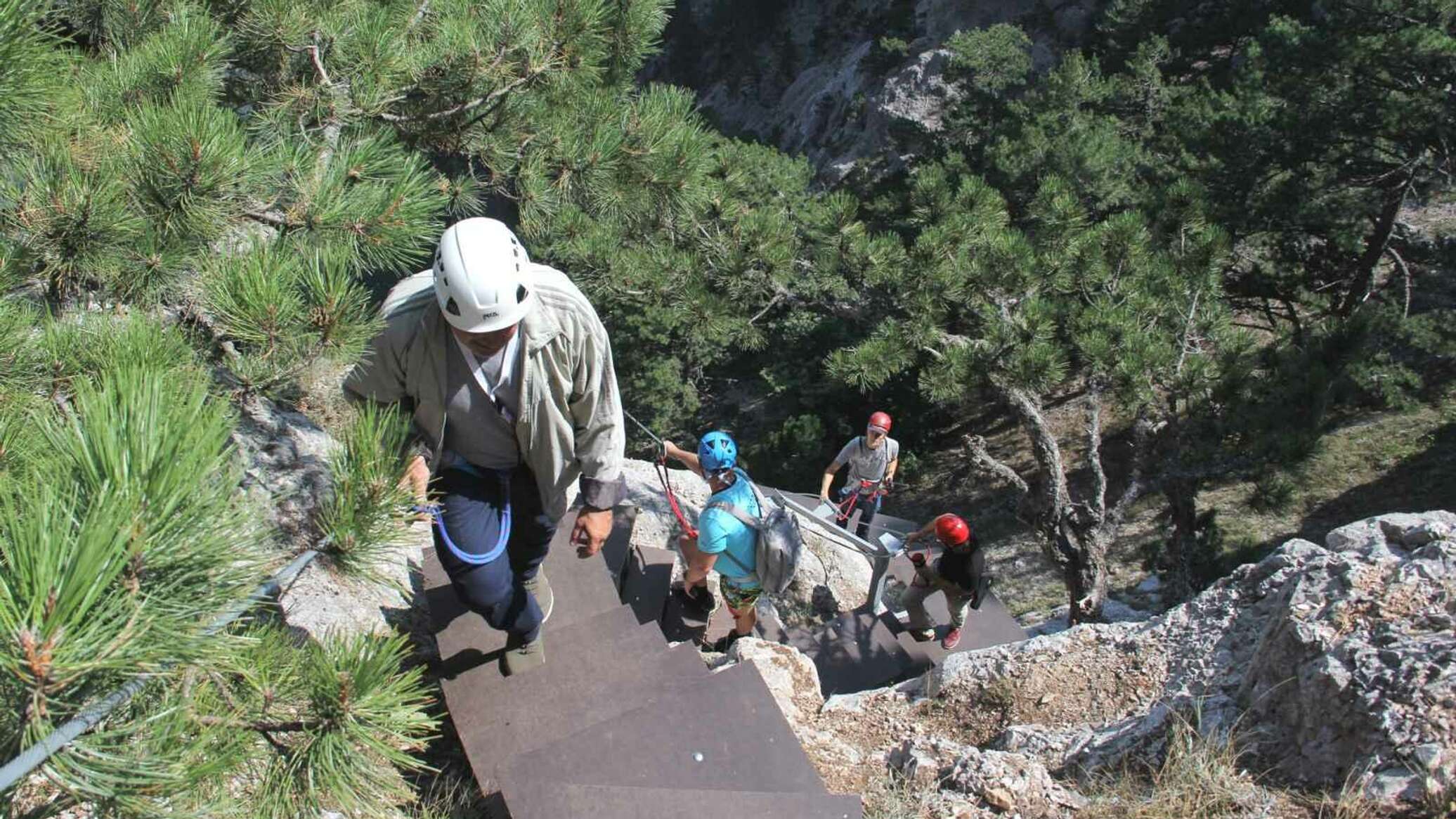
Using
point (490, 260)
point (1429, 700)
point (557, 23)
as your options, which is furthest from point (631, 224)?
point (1429, 700)

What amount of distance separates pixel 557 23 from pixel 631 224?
2.76m

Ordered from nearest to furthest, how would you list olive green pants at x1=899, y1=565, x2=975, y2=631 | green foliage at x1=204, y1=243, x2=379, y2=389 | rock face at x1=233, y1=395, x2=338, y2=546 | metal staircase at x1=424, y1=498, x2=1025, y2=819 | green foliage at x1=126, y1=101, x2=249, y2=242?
1. green foliage at x1=204, y1=243, x2=379, y2=389
2. green foliage at x1=126, y1=101, x2=249, y2=242
3. metal staircase at x1=424, y1=498, x2=1025, y2=819
4. rock face at x1=233, y1=395, x2=338, y2=546
5. olive green pants at x1=899, y1=565, x2=975, y2=631

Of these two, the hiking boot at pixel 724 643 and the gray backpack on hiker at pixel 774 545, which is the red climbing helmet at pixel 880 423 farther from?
the gray backpack on hiker at pixel 774 545

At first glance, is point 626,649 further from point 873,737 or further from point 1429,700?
point 1429,700

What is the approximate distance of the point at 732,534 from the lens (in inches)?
162

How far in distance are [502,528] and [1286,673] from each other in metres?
2.42

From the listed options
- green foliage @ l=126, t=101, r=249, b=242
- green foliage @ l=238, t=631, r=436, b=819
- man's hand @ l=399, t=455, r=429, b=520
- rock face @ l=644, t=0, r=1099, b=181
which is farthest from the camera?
rock face @ l=644, t=0, r=1099, b=181

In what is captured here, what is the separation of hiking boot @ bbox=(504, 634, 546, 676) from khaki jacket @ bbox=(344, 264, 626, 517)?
2.36ft

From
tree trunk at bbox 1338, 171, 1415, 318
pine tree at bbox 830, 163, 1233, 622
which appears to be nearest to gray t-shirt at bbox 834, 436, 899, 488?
pine tree at bbox 830, 163, 1233, 622

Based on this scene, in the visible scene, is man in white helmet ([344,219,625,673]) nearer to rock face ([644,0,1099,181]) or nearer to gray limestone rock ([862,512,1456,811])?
gray limestone rock ([862,512,1456,811])

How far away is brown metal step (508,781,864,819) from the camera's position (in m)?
2.36

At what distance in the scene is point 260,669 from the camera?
4.88 feet

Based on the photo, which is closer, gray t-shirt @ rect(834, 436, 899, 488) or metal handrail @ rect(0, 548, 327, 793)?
metal handrail @ rect(0, 548, 327, 793)

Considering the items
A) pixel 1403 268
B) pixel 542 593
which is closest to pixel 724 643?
pixel 542 593
